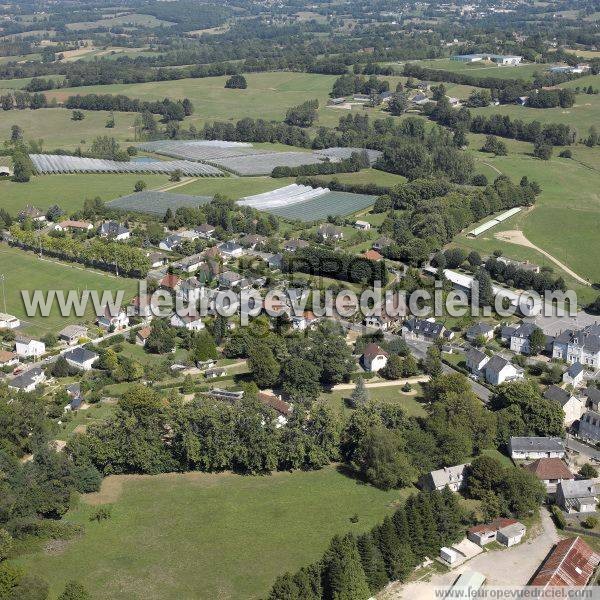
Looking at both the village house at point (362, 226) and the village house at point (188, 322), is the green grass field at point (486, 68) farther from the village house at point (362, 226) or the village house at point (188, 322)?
the village house at point (188, 322)

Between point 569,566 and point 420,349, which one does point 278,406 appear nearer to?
point 420,349

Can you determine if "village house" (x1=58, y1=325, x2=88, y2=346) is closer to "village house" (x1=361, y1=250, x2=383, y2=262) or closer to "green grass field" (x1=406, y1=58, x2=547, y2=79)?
"village house" (x1=361, y1=250, x2=383, y2=262)

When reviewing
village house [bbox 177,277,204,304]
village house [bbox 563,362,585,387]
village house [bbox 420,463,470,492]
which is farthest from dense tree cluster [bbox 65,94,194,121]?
village house [bbox 420,463,470,492]

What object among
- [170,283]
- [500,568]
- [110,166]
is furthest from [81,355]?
[110,166]

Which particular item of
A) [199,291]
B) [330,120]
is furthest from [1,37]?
[199,291]

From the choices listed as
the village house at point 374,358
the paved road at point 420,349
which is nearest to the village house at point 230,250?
the paved road at point 420,349
